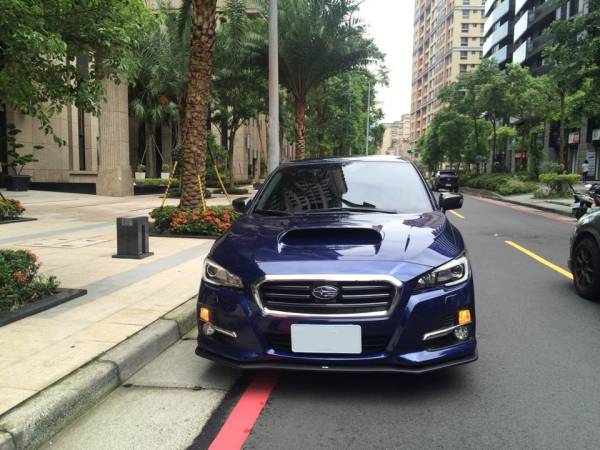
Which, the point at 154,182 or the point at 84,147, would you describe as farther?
the point at 84,147

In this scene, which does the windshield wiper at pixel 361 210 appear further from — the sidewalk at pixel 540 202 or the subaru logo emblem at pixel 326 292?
the sidewalk at pixel 540 202

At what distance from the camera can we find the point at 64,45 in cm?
446

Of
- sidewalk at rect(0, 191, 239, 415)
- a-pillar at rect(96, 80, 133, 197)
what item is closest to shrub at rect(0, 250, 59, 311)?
sidewalk at rect(0, 191, 239, 415)

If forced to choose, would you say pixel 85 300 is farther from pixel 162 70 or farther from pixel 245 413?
pixel 162 70

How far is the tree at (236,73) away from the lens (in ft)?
74.7

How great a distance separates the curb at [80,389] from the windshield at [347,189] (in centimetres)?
142

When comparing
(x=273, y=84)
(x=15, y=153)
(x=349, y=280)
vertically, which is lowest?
(x=349, y=280)

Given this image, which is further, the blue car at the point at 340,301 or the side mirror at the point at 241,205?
the side mirror at the point at 241,205

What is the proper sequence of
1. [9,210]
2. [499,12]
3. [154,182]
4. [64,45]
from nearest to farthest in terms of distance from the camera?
[64,45] < [9,210] < [154,182] < [499,12]

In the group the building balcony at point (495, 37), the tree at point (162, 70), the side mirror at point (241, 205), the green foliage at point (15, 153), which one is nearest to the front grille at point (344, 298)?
the side mirror at point (241, 205)

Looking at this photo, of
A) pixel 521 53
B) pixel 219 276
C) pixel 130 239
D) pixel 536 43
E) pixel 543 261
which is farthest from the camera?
pixel 521 53

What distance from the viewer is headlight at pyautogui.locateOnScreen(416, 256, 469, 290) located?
3.36m

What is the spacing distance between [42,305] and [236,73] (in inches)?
902

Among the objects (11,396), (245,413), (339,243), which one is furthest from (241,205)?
(11,396)
